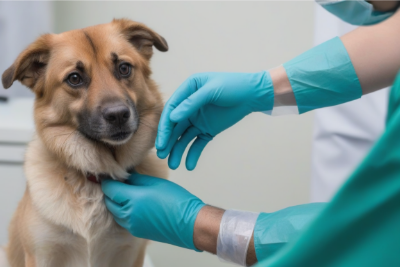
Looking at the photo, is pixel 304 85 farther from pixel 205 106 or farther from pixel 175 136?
pixel 175 136

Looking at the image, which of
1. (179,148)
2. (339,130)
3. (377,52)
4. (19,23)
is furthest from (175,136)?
(19,23)

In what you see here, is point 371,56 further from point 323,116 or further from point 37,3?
point 37,3

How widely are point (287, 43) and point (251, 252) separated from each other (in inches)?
47.4

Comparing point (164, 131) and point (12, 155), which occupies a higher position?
point (164, 131)

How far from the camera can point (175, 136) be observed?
114cm

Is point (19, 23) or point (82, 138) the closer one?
point (82, 138)

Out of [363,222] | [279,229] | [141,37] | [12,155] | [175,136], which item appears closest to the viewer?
[363,222]

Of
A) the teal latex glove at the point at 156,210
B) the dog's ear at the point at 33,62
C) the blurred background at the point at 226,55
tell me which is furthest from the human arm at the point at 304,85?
the blurred background at the point at 226,55

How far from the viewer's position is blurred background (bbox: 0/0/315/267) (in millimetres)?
1738

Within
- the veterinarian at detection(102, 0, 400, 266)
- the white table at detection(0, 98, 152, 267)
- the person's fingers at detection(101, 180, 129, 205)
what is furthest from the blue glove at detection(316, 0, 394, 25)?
the white table at detection(0, 98, 152, 267)

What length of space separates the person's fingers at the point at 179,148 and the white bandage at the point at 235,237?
0.23 m

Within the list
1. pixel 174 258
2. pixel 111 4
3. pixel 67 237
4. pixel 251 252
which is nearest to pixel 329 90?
pixel 251 252

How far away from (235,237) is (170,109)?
40 centimetres

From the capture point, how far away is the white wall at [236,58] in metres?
1.86
